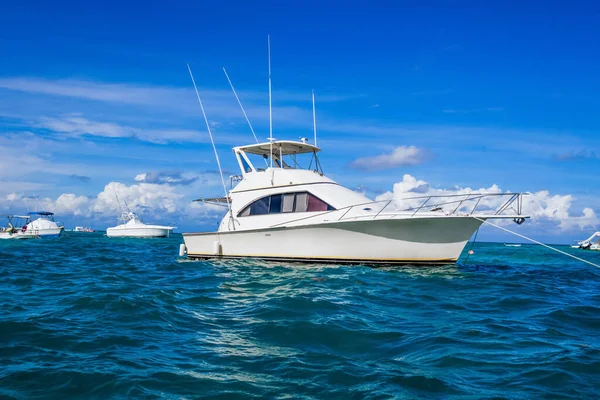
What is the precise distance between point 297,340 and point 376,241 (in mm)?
8163

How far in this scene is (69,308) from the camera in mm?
7688

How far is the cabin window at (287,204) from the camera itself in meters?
15.0

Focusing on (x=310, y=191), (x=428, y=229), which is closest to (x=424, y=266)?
(x=428, y=229)

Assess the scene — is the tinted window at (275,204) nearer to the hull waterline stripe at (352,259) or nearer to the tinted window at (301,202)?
the tinted window at (301,202)

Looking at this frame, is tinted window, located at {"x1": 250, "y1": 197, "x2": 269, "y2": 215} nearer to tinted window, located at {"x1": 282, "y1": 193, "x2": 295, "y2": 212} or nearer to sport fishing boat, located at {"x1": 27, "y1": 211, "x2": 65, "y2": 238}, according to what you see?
tinted window, located at {"x1": 282, "y1": 193, "x2": 295, "y2": 212}

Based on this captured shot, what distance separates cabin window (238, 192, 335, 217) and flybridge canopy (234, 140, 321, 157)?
2.25 metres

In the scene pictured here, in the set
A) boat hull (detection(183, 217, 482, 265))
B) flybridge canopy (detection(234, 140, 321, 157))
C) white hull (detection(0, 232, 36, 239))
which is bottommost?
white hull (detection(0, 232, 36, 239))

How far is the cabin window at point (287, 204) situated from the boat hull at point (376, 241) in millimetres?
1039

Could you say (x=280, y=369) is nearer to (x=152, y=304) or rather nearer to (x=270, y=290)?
(x=152, y=304)

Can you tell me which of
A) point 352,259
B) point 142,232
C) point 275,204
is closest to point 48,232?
point 142,232

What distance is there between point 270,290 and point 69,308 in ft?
13.5

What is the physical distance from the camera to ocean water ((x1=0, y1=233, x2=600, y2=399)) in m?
4.25

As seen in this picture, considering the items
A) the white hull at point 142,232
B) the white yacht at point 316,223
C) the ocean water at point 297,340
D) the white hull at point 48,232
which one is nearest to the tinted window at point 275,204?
the white yacht at point 316,223

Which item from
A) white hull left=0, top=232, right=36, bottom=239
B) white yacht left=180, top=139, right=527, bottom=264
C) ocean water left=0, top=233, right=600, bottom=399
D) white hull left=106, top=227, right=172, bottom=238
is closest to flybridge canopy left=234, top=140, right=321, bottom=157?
white yacht left=180, top=139, right=527, bottom=264
